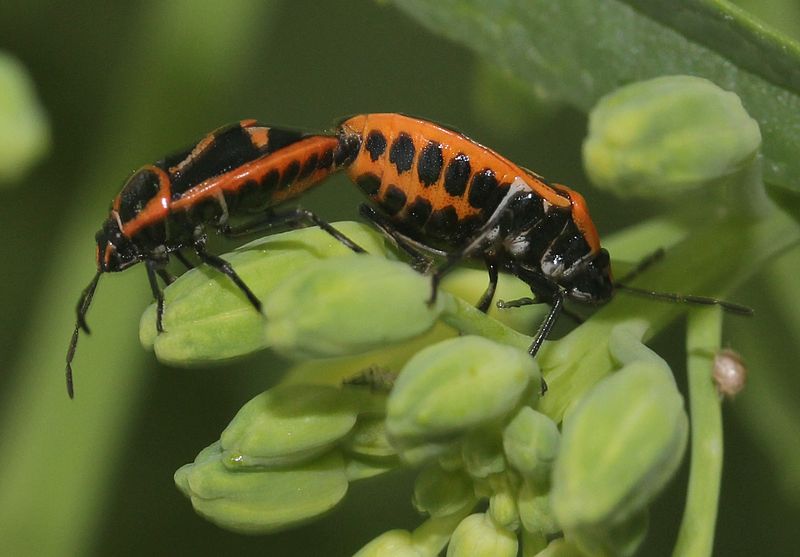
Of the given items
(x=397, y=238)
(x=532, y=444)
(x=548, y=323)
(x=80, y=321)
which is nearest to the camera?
(x=532, y=444)

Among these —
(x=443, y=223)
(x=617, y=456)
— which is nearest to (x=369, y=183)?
(x=443, y=223)

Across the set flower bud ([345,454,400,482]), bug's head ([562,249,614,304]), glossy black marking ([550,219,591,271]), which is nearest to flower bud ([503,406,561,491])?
flower bud ([345,454,400,482])

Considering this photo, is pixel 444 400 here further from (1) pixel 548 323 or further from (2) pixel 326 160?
(2) pixel 326 160

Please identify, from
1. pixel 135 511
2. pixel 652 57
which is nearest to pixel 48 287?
pixel 135 511

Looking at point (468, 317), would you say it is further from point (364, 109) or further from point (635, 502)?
point (364, 109)

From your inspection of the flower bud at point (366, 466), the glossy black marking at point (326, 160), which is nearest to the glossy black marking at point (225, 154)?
the glossy black marking at point (326, 160)

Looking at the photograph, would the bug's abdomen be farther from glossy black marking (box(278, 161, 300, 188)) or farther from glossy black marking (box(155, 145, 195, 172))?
glossy black marking (box(155, 145, 195, 172))
